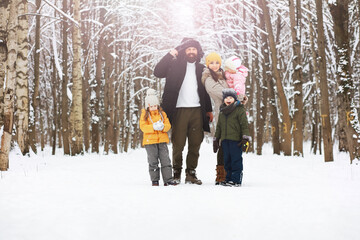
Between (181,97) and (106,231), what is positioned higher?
(181,97)

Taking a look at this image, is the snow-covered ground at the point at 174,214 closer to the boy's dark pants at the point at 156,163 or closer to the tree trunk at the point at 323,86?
the boy's dark pants at the point at 156,163

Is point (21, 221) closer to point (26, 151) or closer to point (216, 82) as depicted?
point (216, 82)

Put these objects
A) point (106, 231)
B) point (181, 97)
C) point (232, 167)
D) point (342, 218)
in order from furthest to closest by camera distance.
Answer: point (181, 97)
point (232, 167)
point (342, 218)
point (106, 231)

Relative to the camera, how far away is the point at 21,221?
267cm

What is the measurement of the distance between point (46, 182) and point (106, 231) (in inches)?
78.4

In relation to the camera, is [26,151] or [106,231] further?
[26,151]

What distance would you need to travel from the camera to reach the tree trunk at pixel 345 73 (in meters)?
8.15

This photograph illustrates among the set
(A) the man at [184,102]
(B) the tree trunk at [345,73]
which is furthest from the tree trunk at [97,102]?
(A) the man at [184,102]

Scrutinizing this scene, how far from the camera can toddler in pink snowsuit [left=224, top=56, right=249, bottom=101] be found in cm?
510

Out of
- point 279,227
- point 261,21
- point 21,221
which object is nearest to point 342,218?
point 279,227

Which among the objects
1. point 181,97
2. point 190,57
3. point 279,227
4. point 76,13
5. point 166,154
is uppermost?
point 76,13

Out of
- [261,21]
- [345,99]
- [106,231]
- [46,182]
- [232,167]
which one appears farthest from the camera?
[261,21]

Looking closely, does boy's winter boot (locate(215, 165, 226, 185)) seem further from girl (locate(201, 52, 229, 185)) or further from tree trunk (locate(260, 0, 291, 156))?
tree trunk (locate(260, 0, 291, 156))

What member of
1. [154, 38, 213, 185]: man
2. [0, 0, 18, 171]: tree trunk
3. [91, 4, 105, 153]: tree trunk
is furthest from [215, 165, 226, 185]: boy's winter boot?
[91, 4, 105, 153]: tree trunk
